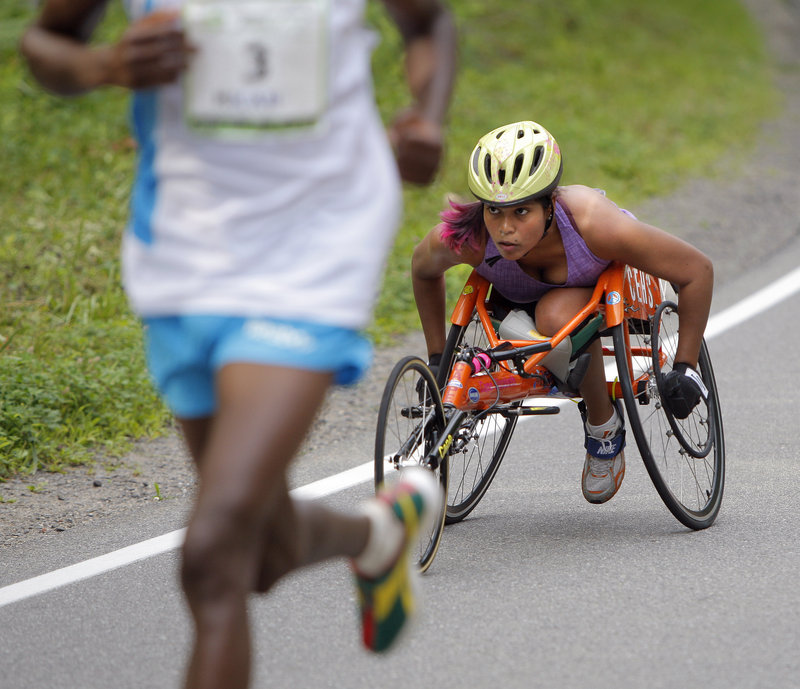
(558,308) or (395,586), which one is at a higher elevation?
(395,586)

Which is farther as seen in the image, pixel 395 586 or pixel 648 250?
pixel 648 250

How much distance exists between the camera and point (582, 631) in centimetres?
395

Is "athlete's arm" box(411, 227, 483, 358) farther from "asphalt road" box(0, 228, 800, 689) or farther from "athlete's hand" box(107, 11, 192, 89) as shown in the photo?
"athlete's hand" box(107, 11, 192, 89)

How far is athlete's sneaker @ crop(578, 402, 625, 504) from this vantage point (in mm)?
5016

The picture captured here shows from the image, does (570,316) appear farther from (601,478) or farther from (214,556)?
(214,556)

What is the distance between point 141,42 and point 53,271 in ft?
20.1

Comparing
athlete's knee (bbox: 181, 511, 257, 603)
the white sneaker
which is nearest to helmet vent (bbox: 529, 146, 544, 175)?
the white sneaker

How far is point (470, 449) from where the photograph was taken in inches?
197

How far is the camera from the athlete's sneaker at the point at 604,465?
5.02 m

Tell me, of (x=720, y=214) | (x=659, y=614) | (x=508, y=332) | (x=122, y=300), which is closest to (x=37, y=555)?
(x=508, y=332)

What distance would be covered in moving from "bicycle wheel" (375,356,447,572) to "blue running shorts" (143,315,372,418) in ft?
5.41

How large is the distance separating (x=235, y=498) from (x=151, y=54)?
0.85m

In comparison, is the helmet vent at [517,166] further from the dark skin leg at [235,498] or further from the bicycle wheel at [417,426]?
the dark skin leg at [235,498]

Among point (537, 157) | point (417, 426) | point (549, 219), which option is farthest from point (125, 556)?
point (537, 157)
